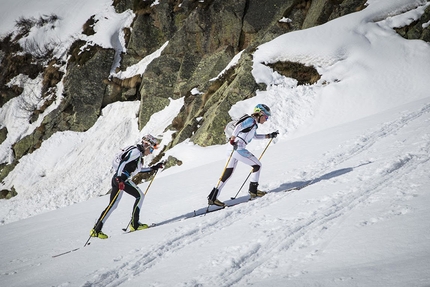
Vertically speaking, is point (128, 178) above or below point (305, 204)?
above

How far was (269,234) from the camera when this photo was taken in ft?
16.7

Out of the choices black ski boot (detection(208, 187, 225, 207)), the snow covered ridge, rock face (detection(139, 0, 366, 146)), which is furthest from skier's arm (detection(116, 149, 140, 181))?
rock face (detection(139, 0, 366, 146))

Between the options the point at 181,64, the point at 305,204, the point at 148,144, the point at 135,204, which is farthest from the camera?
the point at 181,64

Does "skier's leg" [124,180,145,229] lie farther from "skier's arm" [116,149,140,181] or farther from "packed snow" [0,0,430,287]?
"packed snow" [0,0,430,287]

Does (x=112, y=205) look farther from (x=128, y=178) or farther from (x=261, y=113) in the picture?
(x=261, y=113)

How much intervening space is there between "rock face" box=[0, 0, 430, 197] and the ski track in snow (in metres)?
10.4

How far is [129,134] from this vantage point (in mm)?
27609

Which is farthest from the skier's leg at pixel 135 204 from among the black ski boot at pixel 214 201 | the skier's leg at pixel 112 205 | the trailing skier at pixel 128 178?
the black ski boot at pixel 214 201

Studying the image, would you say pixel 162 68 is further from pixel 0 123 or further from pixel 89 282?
pixel 89 282

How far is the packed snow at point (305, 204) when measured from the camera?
399cm

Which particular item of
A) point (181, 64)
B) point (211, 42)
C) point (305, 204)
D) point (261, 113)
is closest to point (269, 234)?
point (305, 204)

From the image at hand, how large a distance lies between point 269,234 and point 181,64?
2528 centimetres

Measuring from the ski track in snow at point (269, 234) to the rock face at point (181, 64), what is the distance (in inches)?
408

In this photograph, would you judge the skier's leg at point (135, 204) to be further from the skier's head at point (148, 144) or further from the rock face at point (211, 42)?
the rock face at point (211, 42)
